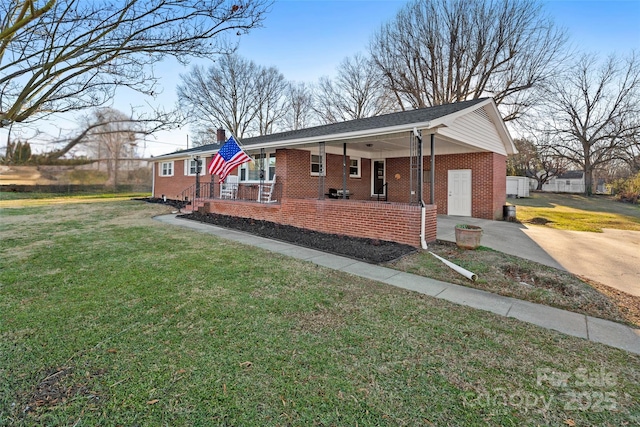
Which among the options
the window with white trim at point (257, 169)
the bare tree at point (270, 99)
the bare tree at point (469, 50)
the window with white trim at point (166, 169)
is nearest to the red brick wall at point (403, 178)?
the window with white trim at point (257, 169)

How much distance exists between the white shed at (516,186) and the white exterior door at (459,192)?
19.7 m

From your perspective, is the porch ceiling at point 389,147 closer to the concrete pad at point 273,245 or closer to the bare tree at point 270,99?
the concrete pad at point 273,245

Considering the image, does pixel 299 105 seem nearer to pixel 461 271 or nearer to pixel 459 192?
pixel 459 192

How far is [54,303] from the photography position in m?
3.94

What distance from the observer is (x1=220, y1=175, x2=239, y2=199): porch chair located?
1466 cm

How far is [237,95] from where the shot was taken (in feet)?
96.3

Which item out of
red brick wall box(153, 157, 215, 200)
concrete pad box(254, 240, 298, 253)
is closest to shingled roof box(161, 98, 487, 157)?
concrete pad box(254, 240, 298, 253)

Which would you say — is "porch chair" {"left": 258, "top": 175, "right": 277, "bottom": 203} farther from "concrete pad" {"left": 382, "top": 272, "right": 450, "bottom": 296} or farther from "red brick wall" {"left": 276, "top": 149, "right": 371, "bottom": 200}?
"concrete pad" {"left": 382, "top": 272, "right": 450, "bottom": 296}

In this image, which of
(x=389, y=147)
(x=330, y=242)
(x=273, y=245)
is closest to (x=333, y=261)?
(x=330, y=242)

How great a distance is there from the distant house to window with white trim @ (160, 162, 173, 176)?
2153 inches

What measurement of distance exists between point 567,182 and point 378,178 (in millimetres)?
53191

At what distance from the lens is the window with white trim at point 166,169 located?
21.2m

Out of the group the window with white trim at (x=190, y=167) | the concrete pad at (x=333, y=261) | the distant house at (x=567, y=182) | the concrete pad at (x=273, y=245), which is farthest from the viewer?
the distant house at (x=567, y=182)

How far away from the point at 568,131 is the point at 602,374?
113 ft
